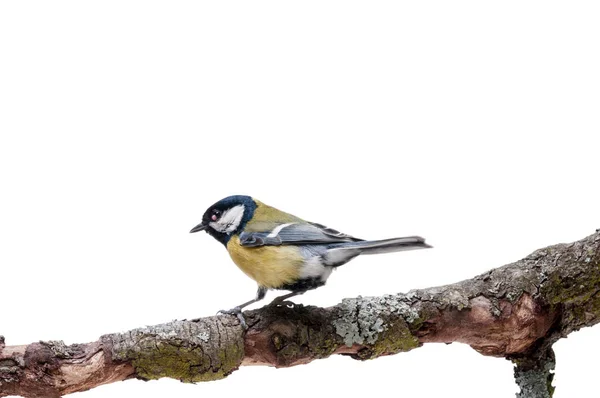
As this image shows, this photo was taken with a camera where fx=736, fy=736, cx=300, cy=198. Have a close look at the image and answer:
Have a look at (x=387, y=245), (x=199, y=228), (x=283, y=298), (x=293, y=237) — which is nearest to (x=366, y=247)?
(x=387, y=245)

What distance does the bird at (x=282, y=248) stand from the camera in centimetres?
273

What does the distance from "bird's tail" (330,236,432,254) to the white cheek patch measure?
446mm

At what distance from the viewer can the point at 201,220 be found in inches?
118

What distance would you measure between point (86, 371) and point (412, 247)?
3.99ft

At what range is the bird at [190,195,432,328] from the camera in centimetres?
273

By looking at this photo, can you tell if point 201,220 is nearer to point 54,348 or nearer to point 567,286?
point 54,348

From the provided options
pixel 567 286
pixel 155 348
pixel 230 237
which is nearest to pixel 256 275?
pixel 230 237

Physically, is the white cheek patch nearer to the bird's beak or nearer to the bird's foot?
the bird's beak

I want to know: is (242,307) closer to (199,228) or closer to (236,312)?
(236,312)

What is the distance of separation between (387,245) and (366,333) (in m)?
0.48

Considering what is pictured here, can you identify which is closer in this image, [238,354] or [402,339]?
[238,354]

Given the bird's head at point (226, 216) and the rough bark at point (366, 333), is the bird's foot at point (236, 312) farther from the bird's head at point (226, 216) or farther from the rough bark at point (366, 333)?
the bird's head at point (226, 216)

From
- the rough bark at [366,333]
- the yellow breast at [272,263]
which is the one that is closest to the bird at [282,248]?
the yellow breast at [272,263]

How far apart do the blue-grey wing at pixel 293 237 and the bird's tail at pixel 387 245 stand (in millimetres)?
78
